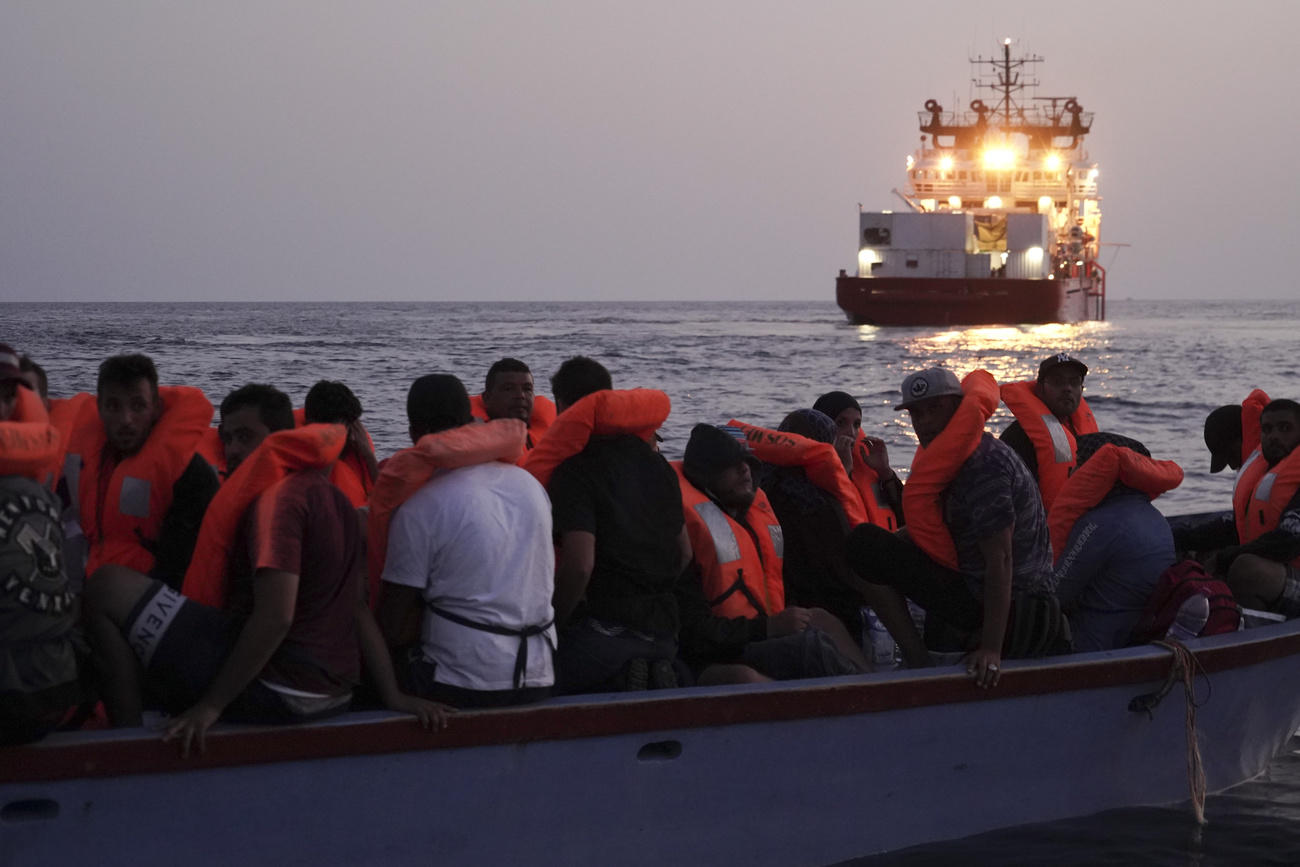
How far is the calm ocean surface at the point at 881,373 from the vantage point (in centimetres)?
542

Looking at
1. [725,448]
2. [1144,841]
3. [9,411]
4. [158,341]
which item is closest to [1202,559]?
[1144,841]

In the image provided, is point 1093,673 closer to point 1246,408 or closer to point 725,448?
point 725,448

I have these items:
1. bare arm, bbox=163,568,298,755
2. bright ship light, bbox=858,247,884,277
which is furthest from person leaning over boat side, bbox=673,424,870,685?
bright ship light, bbox=858,247,884,277

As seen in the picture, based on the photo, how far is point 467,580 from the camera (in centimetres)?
385

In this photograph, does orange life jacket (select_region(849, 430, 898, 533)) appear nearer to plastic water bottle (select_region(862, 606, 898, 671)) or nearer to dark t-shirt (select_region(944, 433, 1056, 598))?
plastic water bottle (select_region(862, 606, 898, 671))

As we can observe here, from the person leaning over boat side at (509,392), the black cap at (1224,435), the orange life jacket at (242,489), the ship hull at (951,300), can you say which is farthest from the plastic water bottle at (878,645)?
the ship hull at (951,300)

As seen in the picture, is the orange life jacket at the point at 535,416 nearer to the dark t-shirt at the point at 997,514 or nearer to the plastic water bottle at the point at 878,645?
the plastic water bottle at the point at 878,645

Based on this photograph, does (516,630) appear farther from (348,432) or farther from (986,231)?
(986,231)

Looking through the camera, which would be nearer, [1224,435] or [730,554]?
[730,554]

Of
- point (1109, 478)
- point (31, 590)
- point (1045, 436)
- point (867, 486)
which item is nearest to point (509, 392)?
point (867, 486)

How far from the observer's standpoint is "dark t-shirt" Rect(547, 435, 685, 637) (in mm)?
4211

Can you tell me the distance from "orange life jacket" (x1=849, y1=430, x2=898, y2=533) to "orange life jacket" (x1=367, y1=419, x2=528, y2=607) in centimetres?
263

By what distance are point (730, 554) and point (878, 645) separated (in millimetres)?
734

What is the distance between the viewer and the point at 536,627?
4.02 meters
